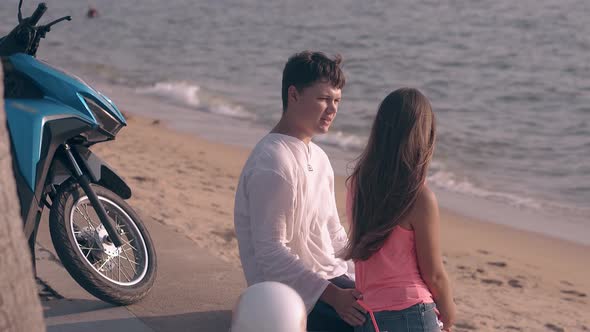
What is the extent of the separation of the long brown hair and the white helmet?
427mm

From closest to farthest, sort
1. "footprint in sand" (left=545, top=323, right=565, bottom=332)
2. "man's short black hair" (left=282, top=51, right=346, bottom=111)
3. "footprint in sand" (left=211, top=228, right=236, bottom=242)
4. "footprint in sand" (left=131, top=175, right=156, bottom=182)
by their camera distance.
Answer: "man's short black hair" (left=282, top=51, right=346, bottom=111) < "footprint in sand" (left=545, top=323, right=565, bottom=332) < "footprint in sand" (left=211, top=228, right=236, bottom=242) < "footprint in sand" (left=131, top=175, right=156, bottom=182)

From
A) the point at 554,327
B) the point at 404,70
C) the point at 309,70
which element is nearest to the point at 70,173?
the point at 309,70

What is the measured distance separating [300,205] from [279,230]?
139mm

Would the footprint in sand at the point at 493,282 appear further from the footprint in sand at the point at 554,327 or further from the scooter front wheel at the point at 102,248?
the scooter front wheel at the point at 102,248

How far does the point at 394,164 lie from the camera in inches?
121

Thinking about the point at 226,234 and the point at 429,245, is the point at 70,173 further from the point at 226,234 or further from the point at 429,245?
the point at 226,234

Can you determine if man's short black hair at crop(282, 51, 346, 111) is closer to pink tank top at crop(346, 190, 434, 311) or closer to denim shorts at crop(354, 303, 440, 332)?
pink tank top at crop(346, 190, 434, 311)

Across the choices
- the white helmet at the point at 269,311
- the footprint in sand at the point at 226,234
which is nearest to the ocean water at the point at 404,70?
the footprint in sand at the point at 226,234

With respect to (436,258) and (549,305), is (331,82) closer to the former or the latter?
(436,258)

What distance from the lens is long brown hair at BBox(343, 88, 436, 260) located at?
3.04 m

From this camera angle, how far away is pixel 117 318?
394 cm

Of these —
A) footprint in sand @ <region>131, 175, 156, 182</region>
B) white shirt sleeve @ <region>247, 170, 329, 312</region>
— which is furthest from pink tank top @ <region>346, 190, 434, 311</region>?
footprint in sand @ <region>131, 175, 156, 182</region>

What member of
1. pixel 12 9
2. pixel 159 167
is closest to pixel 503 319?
pixel 159 167

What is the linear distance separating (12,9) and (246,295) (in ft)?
103
